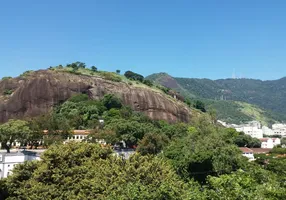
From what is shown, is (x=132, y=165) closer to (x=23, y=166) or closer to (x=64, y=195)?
(x=64, y=195)

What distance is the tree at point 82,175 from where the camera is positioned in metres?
18.9

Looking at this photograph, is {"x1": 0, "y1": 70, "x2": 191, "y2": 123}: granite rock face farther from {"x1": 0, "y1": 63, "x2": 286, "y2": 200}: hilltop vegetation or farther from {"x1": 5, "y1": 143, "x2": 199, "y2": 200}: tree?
{"x1": 5, "y1": 143, "x2": 199, "y2": 200}: tree

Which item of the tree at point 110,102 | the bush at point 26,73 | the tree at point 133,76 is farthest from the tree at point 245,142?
the bush at point 26,73

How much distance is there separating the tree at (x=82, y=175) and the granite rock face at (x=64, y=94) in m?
51.6

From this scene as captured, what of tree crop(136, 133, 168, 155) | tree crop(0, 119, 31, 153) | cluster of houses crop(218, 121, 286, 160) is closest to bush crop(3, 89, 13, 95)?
tree crop(0, 119, 31, 153)

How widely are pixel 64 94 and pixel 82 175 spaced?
5717 cm

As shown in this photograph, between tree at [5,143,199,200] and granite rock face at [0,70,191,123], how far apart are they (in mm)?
51598

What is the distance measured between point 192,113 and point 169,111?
8095mm

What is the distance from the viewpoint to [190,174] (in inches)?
1359

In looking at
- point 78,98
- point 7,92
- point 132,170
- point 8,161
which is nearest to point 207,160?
point 132,170

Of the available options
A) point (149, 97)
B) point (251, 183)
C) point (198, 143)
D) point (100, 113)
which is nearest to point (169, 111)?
point (149, 97)

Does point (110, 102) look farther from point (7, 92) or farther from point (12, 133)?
point (12, 133)

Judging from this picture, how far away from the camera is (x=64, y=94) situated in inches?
3014

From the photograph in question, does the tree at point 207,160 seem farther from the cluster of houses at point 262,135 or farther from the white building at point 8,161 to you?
the cluster of houses at point 262,135
